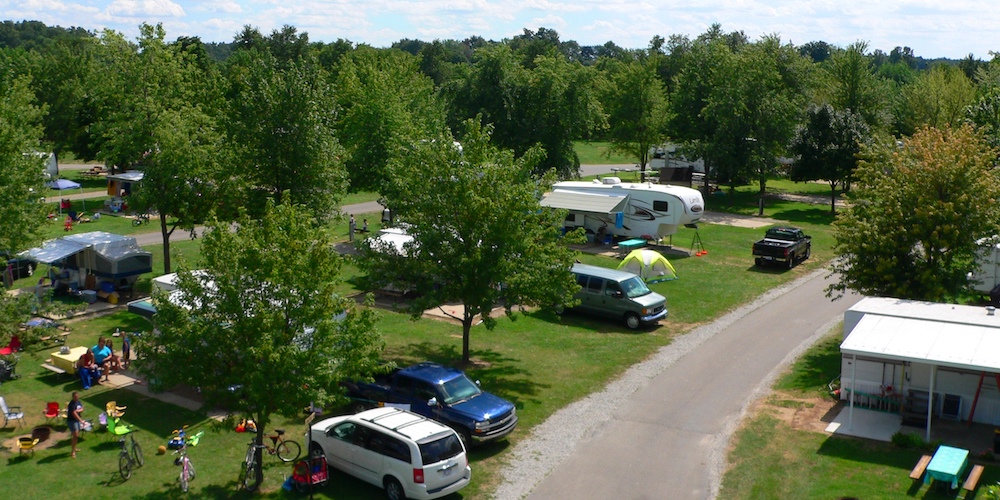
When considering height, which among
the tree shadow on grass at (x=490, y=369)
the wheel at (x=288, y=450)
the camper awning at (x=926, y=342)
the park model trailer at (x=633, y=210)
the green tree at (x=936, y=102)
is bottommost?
the wheel at (x=288, y=450)

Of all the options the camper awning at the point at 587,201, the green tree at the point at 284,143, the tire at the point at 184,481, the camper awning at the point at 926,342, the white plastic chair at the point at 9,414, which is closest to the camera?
the tire at the point at 184,481

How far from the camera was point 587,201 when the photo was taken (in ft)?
131

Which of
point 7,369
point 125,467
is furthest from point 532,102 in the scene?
Answer: point 125,467

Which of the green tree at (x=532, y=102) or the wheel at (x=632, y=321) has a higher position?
the green tree at (x=532, y=102)

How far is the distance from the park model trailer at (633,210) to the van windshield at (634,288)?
1019 cm

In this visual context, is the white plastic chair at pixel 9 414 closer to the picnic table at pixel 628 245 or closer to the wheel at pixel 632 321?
the wheel at pixel 632 321

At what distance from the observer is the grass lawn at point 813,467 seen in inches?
623

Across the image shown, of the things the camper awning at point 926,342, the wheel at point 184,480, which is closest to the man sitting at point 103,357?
the wheel at point 184,480

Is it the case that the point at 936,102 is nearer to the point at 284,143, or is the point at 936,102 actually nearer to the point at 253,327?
the point at 284,143

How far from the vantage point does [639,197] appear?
39094 millimetres

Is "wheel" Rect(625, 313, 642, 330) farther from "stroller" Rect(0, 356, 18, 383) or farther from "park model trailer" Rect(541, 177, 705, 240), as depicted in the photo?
→ "stroller" Rect(0, 356, 18, 383)

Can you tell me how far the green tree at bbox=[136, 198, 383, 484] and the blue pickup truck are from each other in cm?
307

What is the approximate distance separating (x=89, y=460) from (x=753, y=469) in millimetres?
13347

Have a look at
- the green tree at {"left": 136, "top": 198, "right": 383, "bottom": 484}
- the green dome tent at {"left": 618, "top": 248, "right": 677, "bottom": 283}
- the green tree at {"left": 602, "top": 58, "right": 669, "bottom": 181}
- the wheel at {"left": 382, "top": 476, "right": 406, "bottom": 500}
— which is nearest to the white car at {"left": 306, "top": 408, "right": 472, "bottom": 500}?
the wheel at {"left": 382, "top": 476, "right": 406, "bottom": 500}
